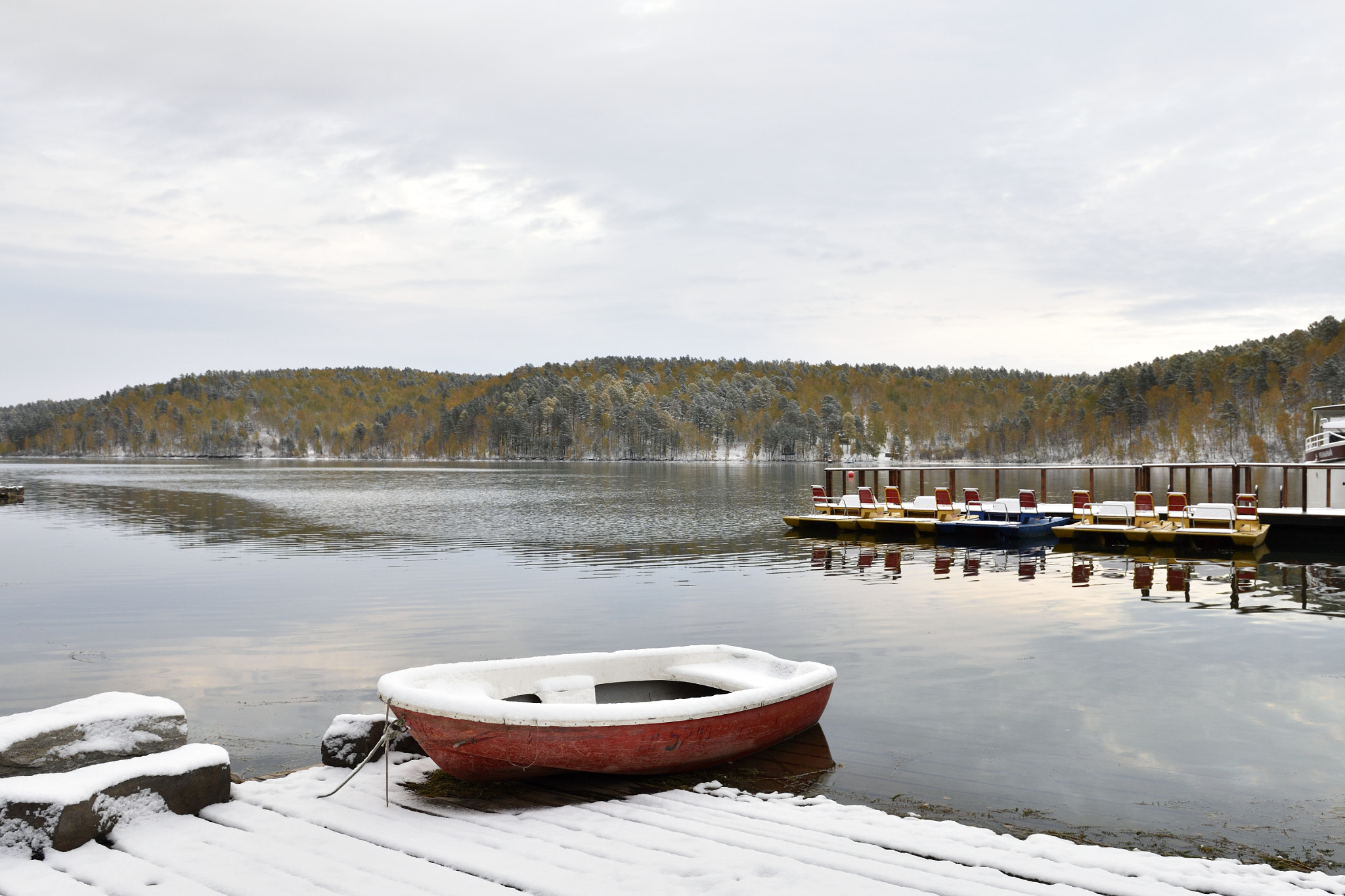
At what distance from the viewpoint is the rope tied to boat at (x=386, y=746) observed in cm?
734

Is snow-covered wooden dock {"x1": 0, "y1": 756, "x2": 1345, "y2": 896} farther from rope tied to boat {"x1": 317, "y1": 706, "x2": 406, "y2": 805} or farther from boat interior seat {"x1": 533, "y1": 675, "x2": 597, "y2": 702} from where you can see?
boat interior seat {"x1": 533, "y1": 675, "x2": 597, "y2": 702}

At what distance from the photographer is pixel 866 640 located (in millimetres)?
16875

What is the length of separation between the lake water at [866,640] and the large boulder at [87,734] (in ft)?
8.86

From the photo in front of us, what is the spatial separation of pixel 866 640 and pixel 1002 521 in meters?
22.8

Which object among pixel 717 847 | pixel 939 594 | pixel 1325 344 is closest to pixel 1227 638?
pixel 939 594

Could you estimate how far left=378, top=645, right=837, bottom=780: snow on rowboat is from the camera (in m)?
7.70

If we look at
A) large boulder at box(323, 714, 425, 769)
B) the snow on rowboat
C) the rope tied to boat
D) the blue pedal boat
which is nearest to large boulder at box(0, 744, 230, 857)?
the rope tied to boat

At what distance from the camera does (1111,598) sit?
851 inches

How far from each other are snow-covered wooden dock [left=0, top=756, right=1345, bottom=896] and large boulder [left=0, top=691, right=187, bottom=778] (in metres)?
0.77

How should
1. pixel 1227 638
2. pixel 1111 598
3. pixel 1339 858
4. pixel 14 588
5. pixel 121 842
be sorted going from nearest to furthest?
1. pixel 121 842
2. pixel 1339 858
3. pixel 1227 638
4. pixel 1111 598
5. pixel 14 588

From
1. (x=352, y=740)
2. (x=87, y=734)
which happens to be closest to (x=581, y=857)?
(x=352, y=740)

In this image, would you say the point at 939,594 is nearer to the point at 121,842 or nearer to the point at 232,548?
the point at 121,842

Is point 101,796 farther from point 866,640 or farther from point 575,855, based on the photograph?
point 866,640

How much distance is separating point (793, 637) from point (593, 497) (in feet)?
162
